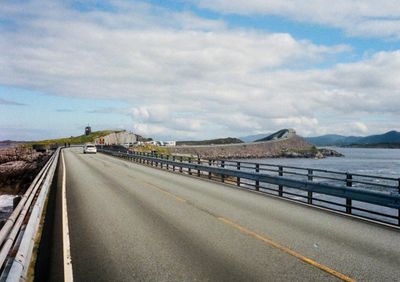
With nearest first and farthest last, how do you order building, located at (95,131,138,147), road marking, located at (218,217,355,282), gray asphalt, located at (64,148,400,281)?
road marking, located at (218,217,355,282)
gray asphalt, located at (64,148,400,281)
building, located at (95,131,138,147)

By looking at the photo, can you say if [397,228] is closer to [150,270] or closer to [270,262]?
[270,262]

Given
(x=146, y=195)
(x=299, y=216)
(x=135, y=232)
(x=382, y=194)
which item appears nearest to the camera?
(x=135, y=232)

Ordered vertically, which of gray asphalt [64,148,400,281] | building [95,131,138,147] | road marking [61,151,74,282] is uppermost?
building [95,131,138,147]

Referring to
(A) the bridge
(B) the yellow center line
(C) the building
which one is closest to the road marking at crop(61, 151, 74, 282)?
(A) the bridge

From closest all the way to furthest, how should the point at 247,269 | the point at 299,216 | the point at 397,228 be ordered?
the point at 247,269, the point at 397,228, the point at 299,216

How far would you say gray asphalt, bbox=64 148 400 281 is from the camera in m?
6.97

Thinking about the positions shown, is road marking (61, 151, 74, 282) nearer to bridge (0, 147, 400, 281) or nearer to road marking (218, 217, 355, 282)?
bridge (0, 147, 400, 281)

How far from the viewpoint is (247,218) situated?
11922mm

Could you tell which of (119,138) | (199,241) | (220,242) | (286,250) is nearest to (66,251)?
(199,241)

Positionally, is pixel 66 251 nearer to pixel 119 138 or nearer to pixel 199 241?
pixel 199 241

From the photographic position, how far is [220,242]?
29.5ft

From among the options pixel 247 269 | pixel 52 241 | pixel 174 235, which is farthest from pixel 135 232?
pixel 247 269

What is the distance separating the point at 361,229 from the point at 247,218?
3.03 m

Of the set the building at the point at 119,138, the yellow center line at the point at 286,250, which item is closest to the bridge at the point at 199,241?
the yellow center line at the point at 286,250
